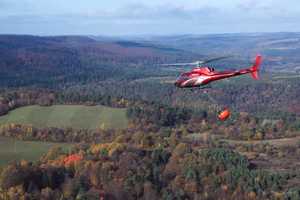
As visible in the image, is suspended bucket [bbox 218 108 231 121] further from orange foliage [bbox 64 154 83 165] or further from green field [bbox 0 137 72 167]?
green field [bbox 0 137 72 167]

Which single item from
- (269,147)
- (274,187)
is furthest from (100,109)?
(274,187)

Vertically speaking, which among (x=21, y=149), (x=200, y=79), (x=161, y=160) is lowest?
(x=21, y=149)

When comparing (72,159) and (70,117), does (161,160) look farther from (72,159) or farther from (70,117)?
(70,117)

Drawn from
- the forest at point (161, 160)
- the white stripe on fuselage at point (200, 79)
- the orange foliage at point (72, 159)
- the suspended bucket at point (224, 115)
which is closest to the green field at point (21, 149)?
the forest at point (161, 160)

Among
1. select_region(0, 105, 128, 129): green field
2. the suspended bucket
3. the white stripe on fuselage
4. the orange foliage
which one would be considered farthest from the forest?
the white stripe on fuselage

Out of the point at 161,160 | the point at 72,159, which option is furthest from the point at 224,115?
the point at 72,159

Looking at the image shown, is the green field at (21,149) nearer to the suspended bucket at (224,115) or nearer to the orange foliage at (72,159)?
the orange foliage at (72,159)

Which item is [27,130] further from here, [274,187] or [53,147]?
[274,187]
